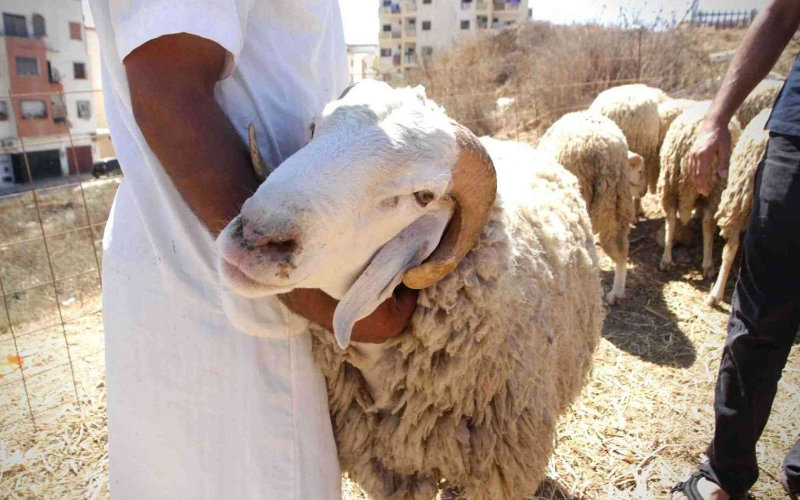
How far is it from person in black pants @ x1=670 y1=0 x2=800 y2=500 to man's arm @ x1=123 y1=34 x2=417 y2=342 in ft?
5.72

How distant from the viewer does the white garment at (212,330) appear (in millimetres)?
1107

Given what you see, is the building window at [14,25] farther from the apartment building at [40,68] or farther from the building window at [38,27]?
the building window at [38,27]

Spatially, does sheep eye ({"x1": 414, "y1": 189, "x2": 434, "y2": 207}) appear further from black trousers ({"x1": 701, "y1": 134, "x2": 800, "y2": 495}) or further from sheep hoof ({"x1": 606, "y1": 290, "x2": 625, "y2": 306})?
sheep hoof ({"x1": 606, "y1": 290, "x2": 625, "y2": 306})

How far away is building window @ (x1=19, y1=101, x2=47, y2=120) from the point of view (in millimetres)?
22159

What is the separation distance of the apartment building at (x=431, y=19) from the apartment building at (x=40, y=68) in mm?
25585

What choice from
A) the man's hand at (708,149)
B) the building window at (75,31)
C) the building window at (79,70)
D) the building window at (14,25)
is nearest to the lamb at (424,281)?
the man's hand at (708,149)

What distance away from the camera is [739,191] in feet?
13.6

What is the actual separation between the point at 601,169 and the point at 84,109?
27.1 metres

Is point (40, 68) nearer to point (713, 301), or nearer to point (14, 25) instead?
point (14, 25)

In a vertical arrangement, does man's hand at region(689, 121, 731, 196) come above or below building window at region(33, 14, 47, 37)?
below

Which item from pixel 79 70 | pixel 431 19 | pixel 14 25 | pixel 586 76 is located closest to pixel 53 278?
pixel 586 76

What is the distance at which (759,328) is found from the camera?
1840 millimetres

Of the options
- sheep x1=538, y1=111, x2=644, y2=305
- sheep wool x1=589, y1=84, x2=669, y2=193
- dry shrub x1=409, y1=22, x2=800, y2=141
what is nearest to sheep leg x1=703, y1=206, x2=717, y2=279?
sheep x1=538, y1=111, x2=644, y2=305

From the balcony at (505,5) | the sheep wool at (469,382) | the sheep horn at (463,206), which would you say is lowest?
the sheep wool at (469,382)
